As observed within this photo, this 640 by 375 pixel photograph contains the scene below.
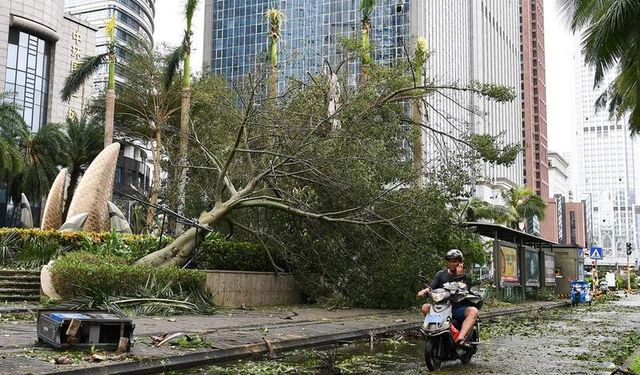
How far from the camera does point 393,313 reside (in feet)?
58.4

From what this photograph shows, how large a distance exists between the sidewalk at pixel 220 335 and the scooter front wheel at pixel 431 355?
2.73 metres

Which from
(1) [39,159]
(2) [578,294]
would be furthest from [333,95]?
(1) [39,159]

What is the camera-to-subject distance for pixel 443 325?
27.7 feet

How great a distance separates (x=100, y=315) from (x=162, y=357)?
4.03 ft

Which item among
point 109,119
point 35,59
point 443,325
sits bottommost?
point 443,325

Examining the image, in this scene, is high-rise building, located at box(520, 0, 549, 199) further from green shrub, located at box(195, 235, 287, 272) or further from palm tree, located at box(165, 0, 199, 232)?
green shrub, located at box(195, 235, 287, 272)

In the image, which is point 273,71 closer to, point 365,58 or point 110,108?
point 365,58

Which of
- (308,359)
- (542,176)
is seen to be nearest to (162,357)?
(308,359)

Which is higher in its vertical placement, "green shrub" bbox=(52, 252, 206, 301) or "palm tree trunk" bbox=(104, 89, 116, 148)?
"palm tree trunk" bbox=(104, 89, 116, 148)

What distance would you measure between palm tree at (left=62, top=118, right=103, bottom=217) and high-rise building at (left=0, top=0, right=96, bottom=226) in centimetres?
1382

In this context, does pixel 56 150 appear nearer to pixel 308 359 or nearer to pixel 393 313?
pixel 393 313

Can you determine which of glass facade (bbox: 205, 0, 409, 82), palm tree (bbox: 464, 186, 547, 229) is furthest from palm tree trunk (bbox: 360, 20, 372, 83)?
glass facade (bbox: 205, 0, 409, 82)

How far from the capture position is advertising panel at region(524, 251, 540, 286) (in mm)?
30078

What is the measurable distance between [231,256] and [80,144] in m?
32.0
